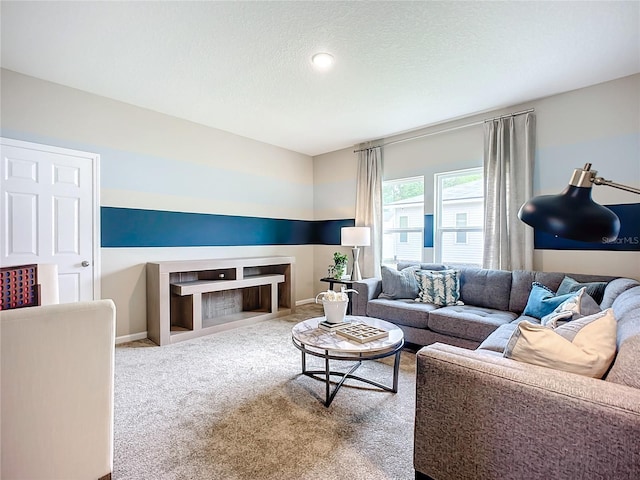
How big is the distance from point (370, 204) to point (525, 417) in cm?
381

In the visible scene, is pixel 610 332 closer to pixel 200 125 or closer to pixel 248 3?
pixel 248 3

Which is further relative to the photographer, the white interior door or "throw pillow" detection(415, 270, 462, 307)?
"throw pillow" detection(415, 270, 462, 307)

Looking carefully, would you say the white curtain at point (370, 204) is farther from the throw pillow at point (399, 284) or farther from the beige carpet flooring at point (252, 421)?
the beige carpet flooring at point (252, 421)

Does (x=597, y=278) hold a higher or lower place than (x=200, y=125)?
lower

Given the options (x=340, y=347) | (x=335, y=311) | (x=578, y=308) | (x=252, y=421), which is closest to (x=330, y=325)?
(x=335, y=311)

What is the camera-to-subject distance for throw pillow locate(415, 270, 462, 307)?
3.32 metres

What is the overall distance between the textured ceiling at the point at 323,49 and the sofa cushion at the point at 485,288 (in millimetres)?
1874

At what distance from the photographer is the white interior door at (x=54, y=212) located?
2.80 metres

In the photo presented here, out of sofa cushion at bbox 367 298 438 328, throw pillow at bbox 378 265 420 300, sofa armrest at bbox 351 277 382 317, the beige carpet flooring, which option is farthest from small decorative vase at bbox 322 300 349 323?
throw pillow at bbox 378 265 420 300

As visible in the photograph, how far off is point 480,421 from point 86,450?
1.62 metres

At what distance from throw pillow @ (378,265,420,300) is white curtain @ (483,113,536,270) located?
0.85 m

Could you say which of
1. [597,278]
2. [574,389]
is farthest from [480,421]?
[597,278]

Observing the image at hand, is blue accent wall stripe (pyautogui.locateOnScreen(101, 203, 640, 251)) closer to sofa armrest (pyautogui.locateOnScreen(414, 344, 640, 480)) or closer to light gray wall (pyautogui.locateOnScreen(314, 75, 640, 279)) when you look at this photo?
light gray wall (pyautogui.locateOnScreen(314, 75, 640, 279))

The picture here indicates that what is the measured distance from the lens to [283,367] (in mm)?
2801
